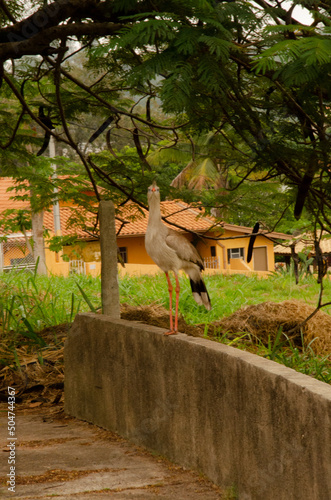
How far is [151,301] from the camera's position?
420 inches

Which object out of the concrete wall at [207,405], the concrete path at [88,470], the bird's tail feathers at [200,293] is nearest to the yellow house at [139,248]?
the bird's tail feathers at [200,293]

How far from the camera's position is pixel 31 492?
4.43 meters

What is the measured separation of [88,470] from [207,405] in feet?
3.57

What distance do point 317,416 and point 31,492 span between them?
2166mm

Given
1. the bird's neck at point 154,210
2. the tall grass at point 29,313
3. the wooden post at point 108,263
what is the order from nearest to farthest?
the bird's neck at point 154,210 → the wooden post at point 108,263 → the tall grass at point 29,313

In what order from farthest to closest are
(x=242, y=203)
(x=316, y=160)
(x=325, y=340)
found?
(x=242, y=203), (x=325, y=340), (x=316, y=160)

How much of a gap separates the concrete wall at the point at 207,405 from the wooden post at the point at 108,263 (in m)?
0.33

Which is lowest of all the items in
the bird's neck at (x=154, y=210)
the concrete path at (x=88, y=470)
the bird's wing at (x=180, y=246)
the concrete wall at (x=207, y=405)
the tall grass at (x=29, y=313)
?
the concrete path at (x=88, y=470)

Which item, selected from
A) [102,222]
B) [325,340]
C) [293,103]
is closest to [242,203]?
[325,340]

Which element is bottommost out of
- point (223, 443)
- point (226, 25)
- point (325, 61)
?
point (223, 443)

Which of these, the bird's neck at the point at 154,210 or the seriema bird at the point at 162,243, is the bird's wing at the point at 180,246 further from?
the bird's neck at the point at 154,210

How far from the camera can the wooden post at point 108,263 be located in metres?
6.76

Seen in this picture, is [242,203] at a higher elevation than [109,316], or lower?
higher

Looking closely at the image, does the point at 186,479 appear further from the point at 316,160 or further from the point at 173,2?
the point at 173,2
